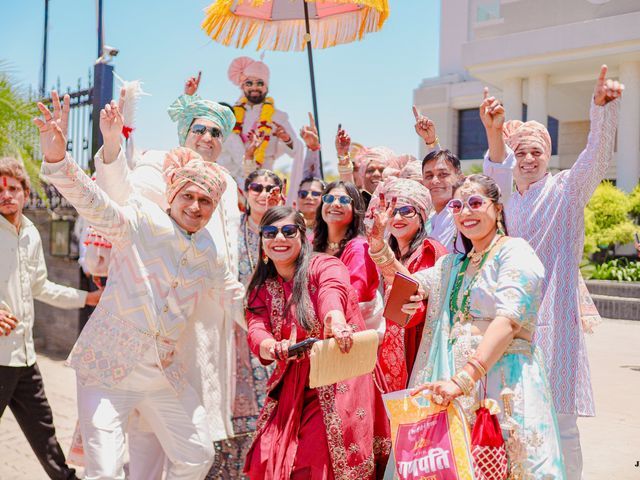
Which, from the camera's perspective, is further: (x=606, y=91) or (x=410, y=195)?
(x=410, y=195)

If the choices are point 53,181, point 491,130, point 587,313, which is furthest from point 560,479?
point 53,181

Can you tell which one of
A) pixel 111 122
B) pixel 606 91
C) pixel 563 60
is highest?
pixel 563 60

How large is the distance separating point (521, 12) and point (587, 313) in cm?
1854

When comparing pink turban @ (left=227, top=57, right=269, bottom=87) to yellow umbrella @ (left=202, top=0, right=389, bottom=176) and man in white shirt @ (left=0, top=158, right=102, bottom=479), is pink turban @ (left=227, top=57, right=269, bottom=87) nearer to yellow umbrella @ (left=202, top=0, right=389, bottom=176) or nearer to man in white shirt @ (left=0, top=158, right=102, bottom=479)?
yellow umbrella @ (left=202, top=0, right=389, bottom=176)

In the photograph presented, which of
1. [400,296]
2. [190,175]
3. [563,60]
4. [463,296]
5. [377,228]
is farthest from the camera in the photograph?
[563,60]

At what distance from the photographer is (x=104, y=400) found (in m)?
3.14

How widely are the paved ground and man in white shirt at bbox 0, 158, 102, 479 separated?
58cm

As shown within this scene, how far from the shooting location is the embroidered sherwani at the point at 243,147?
5.91m

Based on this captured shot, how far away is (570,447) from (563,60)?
17.5m

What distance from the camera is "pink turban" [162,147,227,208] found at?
3.34 meters

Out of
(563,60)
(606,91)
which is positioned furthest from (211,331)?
(563,60)

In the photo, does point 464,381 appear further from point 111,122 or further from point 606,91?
point 111,122

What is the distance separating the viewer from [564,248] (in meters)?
3.76

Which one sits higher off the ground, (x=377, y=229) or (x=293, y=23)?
(x=293, y=23)
